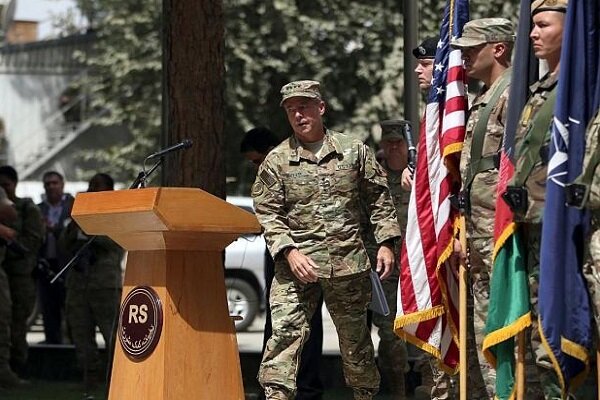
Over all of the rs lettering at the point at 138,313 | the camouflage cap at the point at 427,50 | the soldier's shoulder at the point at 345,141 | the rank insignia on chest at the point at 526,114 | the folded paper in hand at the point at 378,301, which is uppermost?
the camouflage cap at the point at 427,50

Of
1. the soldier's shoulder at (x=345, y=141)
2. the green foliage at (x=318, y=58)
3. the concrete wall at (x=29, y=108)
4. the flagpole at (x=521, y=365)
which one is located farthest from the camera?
the concrete wall at (x=29, y=108)

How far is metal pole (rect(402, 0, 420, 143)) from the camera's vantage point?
11.8 metres

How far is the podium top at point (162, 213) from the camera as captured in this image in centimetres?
726

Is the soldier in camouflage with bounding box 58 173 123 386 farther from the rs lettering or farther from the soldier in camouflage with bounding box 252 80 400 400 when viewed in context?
the rs lettering

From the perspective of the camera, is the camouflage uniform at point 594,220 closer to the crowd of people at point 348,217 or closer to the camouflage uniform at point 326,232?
the crowd of people at point 348,217

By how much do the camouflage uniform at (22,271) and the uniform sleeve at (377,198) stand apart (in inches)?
228

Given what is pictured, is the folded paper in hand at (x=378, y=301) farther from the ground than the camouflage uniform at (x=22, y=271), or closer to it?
farther from the ground

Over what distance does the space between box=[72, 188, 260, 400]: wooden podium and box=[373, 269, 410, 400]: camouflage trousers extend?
3.19 meters

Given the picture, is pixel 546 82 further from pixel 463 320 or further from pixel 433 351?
pixel 433 351

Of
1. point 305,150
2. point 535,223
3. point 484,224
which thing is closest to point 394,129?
point 305,150

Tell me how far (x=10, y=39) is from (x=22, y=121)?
2.72 metres

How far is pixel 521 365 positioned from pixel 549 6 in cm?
165

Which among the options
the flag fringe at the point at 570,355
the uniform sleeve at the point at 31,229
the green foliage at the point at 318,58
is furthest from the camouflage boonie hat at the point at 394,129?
the green foliage at the point at 318,58

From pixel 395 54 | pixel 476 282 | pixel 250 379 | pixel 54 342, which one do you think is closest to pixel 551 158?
pixel 476 282
